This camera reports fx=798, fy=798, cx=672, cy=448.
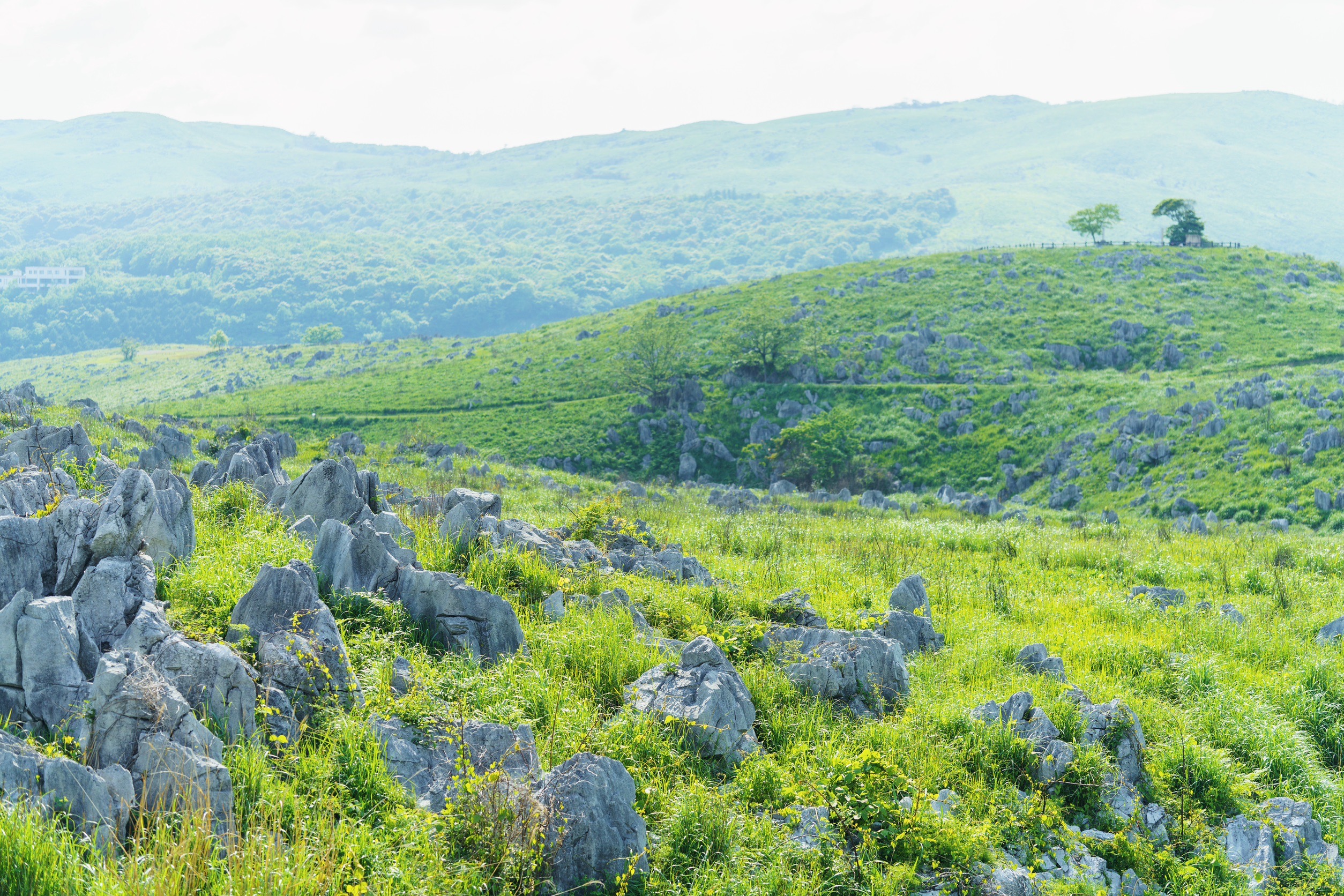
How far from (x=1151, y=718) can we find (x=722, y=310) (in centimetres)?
7510

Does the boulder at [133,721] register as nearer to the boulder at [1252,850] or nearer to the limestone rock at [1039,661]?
the boulder at [1252,850]

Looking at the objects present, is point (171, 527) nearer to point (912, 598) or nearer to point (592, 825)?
point (592, 825)

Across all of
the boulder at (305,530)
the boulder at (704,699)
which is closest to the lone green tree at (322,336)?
the boulder at (305,530)

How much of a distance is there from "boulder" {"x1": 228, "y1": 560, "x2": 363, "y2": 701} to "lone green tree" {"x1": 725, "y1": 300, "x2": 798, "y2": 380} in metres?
57.9

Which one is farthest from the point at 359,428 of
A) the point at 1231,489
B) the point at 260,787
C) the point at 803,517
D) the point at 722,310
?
the point at 260,787

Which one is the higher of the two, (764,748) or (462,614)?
(462,614)

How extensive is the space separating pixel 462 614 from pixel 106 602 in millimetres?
3246

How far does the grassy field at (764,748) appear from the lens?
18.3 ft

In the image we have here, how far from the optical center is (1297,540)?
21.8 meters

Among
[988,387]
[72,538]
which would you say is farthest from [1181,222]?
[72,538]

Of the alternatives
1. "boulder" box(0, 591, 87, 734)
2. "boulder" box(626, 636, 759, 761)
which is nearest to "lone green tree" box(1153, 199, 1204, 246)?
"boulder" box(626, 636, 759, 761)

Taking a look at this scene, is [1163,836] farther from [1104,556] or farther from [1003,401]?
[1003,401]

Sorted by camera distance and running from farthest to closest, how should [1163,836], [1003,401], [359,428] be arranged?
[359,428]
[1003,401]
[1163,836]

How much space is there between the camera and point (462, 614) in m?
8.79
